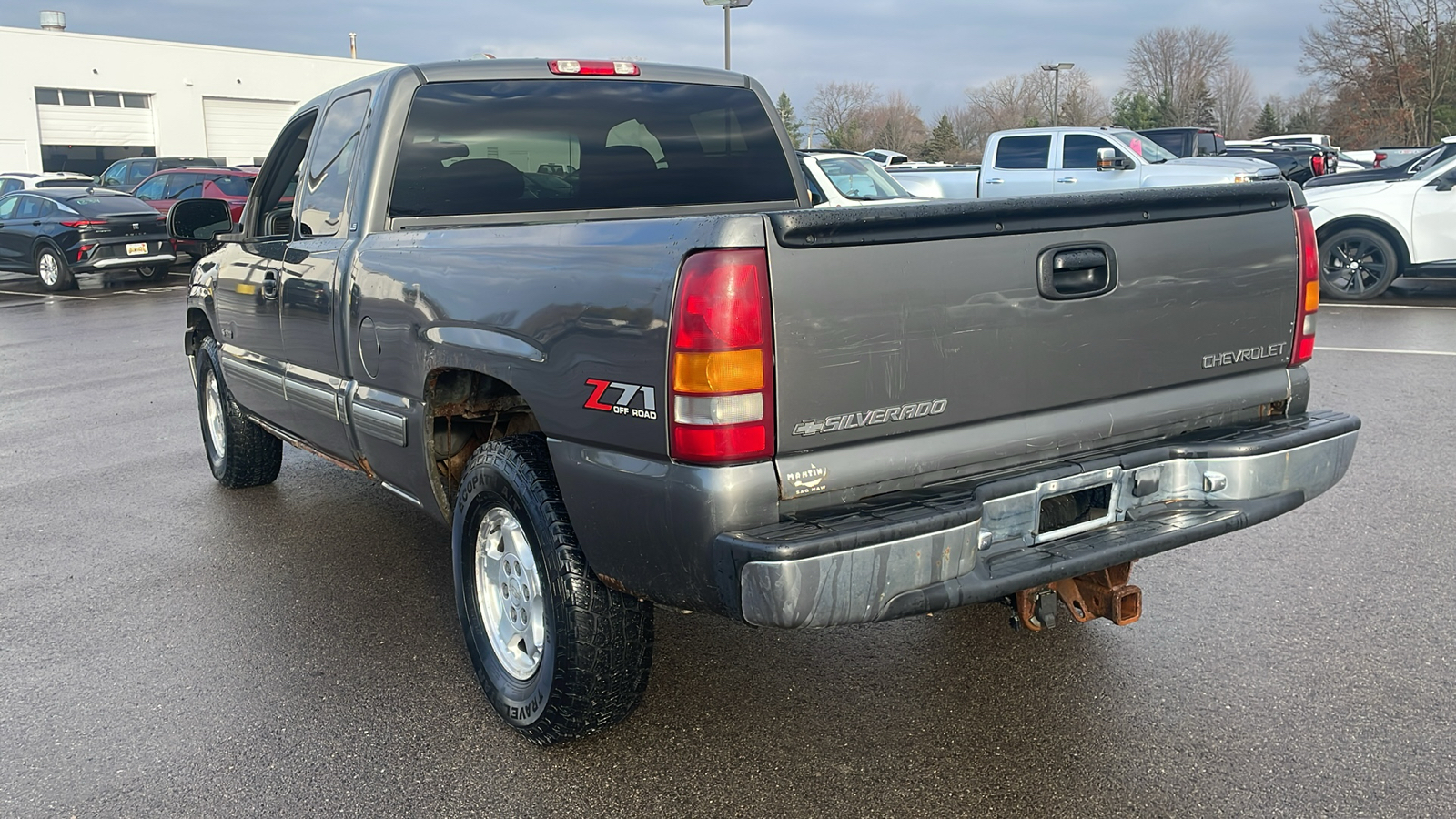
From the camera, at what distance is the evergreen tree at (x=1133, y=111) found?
75.2 metres

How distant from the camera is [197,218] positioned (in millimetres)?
5539

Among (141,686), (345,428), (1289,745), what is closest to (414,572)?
(345,428)

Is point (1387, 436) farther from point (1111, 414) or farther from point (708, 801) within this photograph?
point (708, 801)

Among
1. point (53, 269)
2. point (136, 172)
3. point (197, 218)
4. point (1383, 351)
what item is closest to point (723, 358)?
point (197, 218)

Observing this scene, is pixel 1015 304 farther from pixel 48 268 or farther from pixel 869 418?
pixel 48 268

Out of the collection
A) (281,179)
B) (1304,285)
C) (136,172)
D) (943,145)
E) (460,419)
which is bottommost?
(460,419)

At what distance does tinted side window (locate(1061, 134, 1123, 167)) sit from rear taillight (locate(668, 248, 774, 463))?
16626 millimetres

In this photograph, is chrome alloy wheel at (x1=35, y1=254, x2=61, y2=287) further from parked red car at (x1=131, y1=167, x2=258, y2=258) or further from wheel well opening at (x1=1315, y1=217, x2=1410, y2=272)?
wheel well opening at (x1=1315, y1=217, x2=1410, y2=272)

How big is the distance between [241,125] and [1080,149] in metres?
45.9

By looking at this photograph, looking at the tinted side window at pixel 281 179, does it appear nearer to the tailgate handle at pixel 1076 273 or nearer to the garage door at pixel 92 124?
the tailgate handle at pixel 1076 273

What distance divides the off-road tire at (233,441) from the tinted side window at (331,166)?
5.06 feet

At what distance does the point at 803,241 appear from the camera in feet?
8.50

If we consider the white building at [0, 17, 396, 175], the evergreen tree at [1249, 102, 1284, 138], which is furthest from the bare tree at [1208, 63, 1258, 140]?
the white building at [0, 17, 396, 175]

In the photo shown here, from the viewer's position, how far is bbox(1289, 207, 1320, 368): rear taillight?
3.40 m
